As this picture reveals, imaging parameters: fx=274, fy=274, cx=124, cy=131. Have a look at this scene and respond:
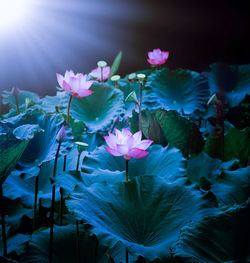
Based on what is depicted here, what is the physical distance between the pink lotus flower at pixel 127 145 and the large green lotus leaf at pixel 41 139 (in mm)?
128

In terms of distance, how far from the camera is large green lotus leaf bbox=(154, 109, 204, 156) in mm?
890

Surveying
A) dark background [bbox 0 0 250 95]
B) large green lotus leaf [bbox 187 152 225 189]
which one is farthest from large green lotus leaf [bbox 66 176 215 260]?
dark background [bbox 0 0 250 95]

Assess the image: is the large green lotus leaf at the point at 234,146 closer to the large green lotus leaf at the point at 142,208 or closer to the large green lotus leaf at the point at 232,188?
the large green lotus leaf at the point at 232,188

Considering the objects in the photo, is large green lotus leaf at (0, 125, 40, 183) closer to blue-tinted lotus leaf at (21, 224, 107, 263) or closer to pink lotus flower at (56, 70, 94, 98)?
blue-tinted lotus leaf at (21, 224, 107, 263)

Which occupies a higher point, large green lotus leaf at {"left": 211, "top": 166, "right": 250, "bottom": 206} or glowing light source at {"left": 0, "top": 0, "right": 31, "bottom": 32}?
glowing light source at {"left": 0, "top": 0, "right": 31, "bottom": 32}

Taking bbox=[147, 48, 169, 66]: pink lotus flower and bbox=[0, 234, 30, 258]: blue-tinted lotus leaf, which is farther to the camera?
bbox=[147, 48, 169, 66]: pink lotus flower

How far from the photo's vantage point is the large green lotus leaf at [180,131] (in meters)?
0.89

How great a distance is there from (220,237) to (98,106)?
2.68 feet

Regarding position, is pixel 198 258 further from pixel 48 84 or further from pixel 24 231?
pixel 48 84

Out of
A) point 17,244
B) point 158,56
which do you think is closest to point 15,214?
point 17,244

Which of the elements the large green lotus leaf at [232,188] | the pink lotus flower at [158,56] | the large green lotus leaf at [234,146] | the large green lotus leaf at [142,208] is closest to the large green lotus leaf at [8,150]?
the large green lotus leaf at [142,208]

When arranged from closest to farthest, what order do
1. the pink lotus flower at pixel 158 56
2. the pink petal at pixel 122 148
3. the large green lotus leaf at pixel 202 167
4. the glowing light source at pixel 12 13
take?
1. the pink petal at pixel 122 148
2. the large green lotus leaf at pixel 202 167
3. the pink lotus flower at pixel 158 56
4. the glowing light source at pixel 12 13

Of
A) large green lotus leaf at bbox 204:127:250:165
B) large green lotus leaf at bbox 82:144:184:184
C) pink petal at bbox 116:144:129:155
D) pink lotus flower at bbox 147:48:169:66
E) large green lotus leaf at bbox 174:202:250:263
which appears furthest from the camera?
pink lotus flower at bbox 147:48:169:66

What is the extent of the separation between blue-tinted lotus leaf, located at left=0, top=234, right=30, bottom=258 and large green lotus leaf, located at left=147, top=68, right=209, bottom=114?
68 cm
